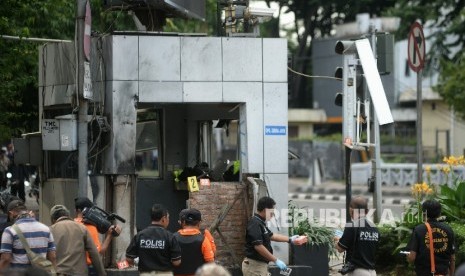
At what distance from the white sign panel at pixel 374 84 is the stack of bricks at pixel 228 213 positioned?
7.89 ft

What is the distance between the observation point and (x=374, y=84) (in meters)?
16.2

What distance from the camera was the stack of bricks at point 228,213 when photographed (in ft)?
53.8

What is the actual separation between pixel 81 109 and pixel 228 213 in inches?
111

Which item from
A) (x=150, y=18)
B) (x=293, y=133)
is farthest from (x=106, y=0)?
(x=293, y=133)

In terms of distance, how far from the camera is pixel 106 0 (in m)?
18.1

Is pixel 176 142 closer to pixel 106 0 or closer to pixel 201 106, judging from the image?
pixel 201 106

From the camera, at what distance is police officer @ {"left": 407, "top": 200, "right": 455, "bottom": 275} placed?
12.5m

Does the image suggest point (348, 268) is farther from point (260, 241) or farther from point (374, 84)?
point (374, 84)

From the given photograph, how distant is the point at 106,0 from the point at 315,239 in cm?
527

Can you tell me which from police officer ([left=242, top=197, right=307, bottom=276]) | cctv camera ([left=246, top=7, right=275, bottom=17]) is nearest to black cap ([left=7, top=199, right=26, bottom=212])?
police officer ([left=242, top=197, right=307, bottom=276])

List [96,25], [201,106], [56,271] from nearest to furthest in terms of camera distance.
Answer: [56,271], [201,106], [96,25]

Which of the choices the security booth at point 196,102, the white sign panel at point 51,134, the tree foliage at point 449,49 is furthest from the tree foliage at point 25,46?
the tree foliage at point 449,49

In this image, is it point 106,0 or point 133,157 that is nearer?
point 133,157

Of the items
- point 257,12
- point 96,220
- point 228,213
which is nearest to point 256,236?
point 96,220
